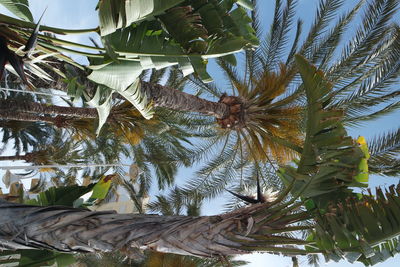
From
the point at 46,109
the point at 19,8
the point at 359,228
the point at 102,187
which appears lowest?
the point at 359,228

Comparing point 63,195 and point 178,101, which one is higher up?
point 178,101

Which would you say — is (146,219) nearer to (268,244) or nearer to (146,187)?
(268,244)

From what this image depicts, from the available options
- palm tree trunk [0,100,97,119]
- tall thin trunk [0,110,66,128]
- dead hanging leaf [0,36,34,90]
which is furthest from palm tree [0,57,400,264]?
tall thin trunk [0,110,66,128]

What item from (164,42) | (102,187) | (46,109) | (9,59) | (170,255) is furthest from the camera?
(170,255)

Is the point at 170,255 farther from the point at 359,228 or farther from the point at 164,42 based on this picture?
the point at 359,228

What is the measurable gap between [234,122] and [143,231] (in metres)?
6.04

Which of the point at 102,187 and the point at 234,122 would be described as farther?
the point at 234,122

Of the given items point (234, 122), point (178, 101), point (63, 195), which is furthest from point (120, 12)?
point (234, 122)

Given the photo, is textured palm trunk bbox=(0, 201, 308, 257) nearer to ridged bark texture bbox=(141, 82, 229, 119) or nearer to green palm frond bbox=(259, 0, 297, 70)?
ridged bark texture bbox=(141, 82, 229, 119)

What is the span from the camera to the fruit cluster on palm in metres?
2.65

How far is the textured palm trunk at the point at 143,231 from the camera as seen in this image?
2594 mm

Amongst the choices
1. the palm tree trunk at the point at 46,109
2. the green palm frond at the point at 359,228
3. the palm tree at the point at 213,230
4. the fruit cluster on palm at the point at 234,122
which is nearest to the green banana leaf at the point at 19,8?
the fruit cluster on palm at the point at 234,122

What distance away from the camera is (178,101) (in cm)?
739

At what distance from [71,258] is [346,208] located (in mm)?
2527
